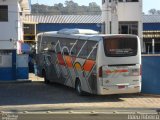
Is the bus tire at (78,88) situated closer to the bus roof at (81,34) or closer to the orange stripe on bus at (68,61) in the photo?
the orange stripe on bus at (68,61)

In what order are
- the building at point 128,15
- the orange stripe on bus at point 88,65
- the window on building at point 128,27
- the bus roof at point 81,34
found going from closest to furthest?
the orange stripe on bus at point 88,65
the bus roof at point 81,34
the building at point 128,15
the window on building at point 128,27

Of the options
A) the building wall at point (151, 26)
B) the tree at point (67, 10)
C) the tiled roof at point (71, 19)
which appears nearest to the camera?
the building wall at point (151, 26)

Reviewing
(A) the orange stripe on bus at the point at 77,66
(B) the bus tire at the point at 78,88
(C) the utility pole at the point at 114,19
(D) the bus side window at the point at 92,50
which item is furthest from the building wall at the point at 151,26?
(D) the bus side window at the point at 92,50

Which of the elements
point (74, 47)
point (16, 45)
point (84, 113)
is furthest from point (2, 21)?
point (84, 113)

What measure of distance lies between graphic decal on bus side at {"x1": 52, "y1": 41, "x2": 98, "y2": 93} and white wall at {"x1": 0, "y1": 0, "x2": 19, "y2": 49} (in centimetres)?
1674

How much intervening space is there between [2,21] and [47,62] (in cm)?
1551

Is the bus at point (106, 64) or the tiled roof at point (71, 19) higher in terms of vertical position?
the tiled roof at point (71, 19)

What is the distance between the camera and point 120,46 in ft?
68.6

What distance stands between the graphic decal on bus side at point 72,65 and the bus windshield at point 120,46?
58 cm

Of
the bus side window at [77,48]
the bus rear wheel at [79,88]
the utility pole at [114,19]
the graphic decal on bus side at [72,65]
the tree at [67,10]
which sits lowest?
the bus rear wheel at [79,88]

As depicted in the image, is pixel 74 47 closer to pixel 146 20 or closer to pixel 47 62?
pixel 47 62

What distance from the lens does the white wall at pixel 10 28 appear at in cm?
4219

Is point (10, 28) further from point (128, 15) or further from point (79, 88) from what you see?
point (79, 88)

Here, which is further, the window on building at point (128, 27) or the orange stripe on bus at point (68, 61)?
the window on building at point (128, 27)
